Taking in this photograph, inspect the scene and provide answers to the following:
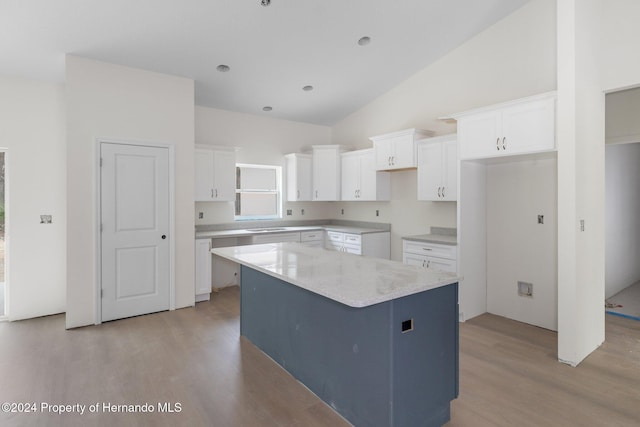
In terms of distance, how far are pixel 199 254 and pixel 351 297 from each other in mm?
3461

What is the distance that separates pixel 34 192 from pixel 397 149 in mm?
4546

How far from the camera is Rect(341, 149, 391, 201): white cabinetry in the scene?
5.37 metres

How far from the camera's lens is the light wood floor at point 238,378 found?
217 cm

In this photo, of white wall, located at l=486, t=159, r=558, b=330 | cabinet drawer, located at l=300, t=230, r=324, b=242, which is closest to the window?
cabinet drawer, located at l=300, t=230, r=324, b=242

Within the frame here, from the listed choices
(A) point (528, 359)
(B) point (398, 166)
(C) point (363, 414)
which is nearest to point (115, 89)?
(B) point (398, 166)

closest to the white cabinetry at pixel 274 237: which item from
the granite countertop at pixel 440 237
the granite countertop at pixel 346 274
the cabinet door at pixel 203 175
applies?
the cabinet door at pixel 203 175

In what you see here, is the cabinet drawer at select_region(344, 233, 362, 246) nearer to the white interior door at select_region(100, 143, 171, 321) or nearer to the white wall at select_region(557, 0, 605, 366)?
the white interior door at select_region(100, 143, 171, 321)

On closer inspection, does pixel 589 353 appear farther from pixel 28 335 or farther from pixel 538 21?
pixel 28 335

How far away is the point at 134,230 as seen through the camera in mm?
4043

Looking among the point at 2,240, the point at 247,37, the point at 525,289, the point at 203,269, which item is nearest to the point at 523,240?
the point at 525,289

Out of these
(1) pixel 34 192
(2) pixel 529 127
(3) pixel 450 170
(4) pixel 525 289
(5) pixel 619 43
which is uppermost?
(5) pixel 619 43

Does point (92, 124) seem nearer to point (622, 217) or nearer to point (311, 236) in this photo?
Result: point (311, 236)

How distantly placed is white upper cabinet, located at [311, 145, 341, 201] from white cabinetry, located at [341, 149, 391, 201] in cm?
12

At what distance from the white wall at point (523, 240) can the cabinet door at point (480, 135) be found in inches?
22.9
